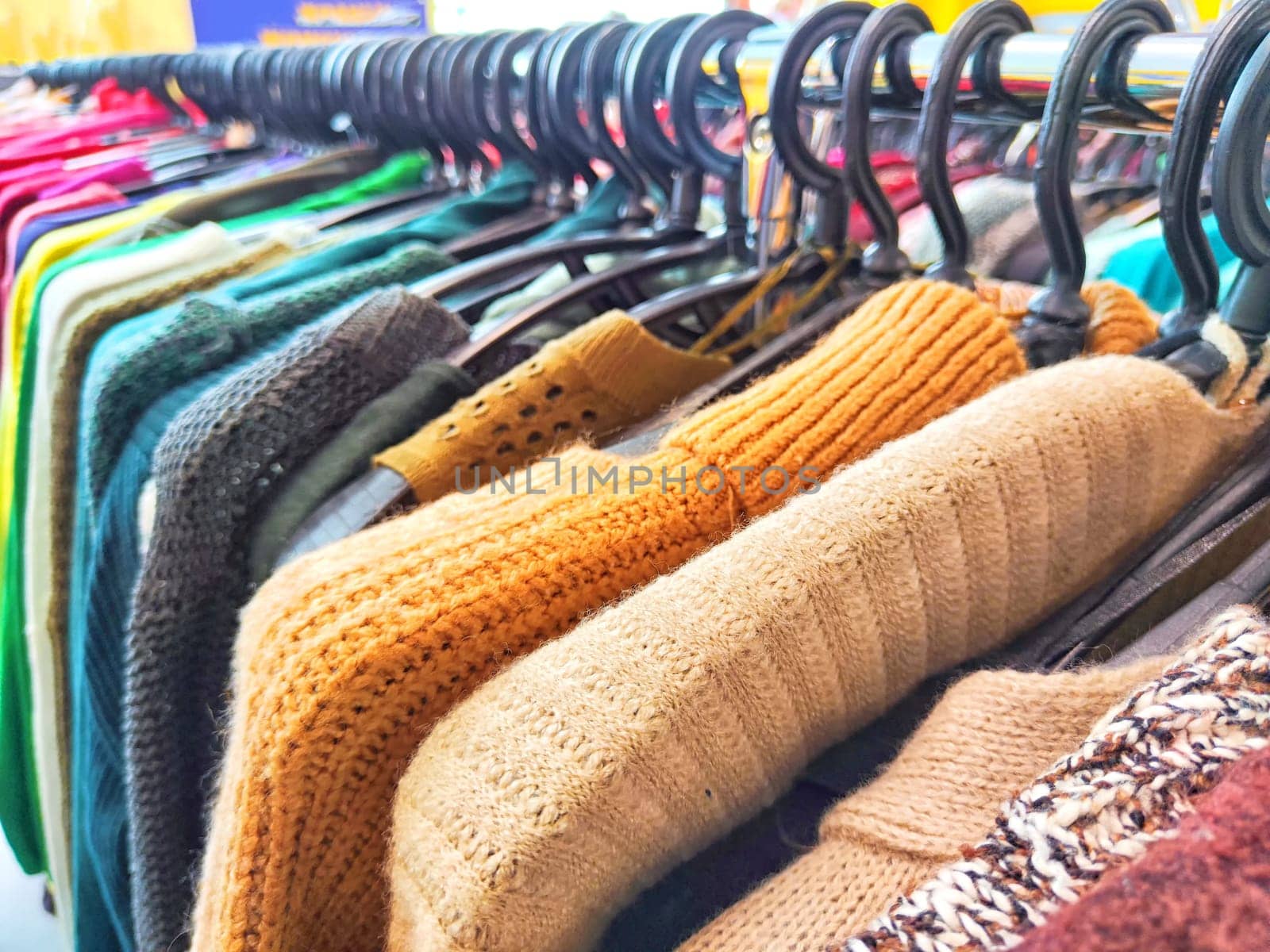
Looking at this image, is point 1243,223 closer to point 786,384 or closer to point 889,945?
point 786,384

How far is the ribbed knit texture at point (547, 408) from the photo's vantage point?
42cm

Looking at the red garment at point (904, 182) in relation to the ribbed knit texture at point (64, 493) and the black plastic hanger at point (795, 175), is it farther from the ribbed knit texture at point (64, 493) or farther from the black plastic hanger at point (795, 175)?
the ribbed knit texture at point (64, 493)

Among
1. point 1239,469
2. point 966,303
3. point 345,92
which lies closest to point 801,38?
point 966,303

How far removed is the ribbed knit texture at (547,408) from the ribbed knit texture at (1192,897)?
32 centimetres

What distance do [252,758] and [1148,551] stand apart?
37 centimetres

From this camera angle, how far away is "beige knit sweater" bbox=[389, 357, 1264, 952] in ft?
0.83

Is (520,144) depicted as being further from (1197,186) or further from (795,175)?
(1197,186)

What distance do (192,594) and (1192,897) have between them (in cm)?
41

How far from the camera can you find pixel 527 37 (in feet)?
2.36

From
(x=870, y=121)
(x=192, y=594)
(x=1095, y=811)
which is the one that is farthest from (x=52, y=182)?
(x=1095, y=811)

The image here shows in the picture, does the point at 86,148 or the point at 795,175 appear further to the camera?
the point at 86,148

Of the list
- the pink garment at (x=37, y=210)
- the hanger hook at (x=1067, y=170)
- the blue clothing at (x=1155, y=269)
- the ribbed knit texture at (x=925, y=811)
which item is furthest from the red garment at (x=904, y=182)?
the pink garment at (x=37, y=210)

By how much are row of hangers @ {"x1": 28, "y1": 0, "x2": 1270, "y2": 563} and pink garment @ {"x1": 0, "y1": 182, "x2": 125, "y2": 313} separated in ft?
0.91

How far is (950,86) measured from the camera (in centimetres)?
41
